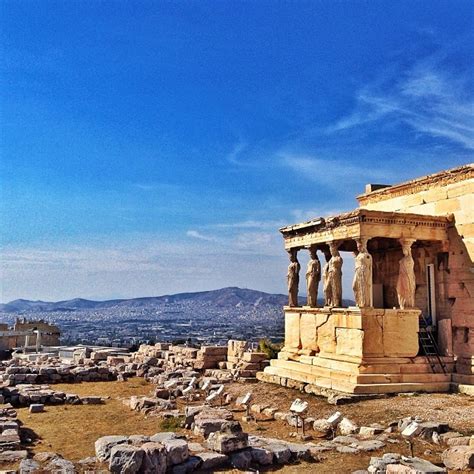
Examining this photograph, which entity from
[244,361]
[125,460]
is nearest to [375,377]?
[244,361]

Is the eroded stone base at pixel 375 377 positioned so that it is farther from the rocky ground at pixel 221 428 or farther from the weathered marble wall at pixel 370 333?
the rocky ground at pixel 221 428

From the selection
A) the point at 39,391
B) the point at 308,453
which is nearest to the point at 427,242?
the point at 308,453

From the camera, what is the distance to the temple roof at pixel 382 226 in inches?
546

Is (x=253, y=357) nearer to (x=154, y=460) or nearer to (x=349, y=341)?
(x=349, y=341)

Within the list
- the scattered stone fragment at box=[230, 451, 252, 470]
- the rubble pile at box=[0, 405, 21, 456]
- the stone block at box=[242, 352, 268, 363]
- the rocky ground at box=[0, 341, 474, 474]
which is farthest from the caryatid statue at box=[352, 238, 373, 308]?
the rubble pile at box=[0, 405, 21, 456]

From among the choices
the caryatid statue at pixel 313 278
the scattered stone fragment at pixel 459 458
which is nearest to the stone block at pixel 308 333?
the caryatid statue at pixel 313 278

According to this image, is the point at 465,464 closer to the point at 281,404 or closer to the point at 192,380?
the point at 281,404

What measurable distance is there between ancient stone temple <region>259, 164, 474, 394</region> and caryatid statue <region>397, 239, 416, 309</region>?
0.02 meters

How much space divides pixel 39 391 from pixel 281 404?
596 cm

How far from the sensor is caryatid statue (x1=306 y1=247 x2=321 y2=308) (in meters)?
16.1

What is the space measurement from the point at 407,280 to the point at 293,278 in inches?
157

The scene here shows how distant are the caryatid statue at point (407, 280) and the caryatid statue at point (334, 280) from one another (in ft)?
4.74

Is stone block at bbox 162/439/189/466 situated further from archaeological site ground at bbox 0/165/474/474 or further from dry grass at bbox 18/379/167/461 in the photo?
dry grass at bbox 18/379/167/461

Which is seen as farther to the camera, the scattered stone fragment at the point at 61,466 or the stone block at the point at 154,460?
the stone block at the point at 154,460
